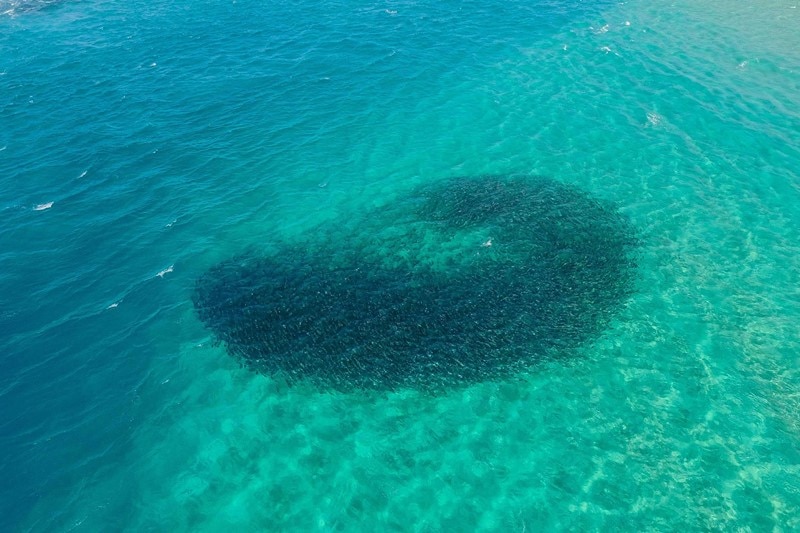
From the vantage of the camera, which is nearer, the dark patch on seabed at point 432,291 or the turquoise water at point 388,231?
the turquoise water at point 388,231

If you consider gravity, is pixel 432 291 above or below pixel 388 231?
below

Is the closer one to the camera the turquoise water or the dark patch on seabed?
the turquoise water

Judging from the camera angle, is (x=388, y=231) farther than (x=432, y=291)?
Yes

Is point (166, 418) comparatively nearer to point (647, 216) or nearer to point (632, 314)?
point (632, 314)

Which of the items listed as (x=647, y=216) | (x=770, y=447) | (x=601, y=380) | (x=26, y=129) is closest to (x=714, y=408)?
(x=770, y=447)
